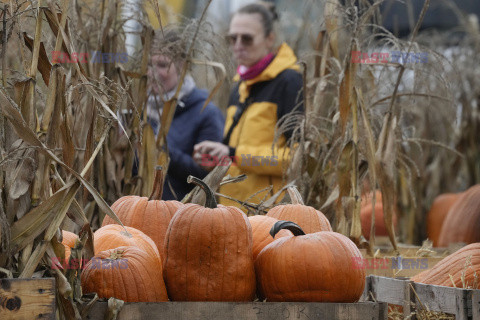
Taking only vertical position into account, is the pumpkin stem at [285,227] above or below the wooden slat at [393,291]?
above

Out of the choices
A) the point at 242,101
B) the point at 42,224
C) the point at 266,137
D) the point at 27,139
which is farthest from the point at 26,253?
the point at 242,101

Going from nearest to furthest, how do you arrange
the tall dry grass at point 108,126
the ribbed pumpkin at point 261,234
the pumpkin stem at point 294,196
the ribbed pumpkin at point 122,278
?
the tall dry grass at point 108,126 → the ribbed pumpkin at point 122,278 → the ribbed pumpkin at point 261,234 → the pumpkin stem at point 294,196

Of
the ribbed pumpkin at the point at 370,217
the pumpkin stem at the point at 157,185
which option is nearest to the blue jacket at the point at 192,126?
the ribbed pumpkin at the point at 370,217

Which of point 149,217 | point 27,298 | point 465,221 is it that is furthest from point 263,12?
point 27,298

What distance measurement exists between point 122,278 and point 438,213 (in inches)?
177

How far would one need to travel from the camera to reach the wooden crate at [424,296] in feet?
7.08

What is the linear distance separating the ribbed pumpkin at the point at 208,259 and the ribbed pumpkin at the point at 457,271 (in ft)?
2.92

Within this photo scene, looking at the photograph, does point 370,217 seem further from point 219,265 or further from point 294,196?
point 219,265

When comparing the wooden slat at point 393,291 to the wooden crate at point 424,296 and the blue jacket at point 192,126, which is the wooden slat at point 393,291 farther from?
the blue jacket at point 192,126

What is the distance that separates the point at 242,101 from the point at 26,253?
254 centimetres

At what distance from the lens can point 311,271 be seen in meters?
2.04

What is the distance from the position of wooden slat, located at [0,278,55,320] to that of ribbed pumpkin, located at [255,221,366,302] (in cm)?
67

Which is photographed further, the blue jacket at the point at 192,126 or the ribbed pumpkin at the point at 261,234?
the blue jacket at the point at 192,126

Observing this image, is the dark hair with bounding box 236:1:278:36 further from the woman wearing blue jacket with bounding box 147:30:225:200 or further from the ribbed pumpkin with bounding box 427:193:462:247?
the ribbed pumpkin with bounding box 427:193:462:247
